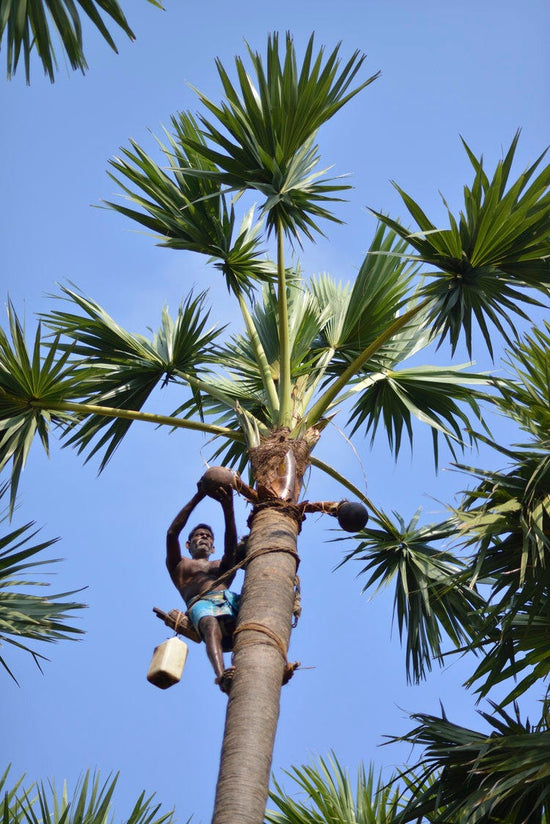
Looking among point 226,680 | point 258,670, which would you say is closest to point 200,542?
point 226,680

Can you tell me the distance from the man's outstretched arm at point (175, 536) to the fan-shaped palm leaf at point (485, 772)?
192 centimetres

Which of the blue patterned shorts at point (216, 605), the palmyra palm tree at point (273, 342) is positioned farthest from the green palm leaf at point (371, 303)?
the blue patterned shorts at point (216, 605)

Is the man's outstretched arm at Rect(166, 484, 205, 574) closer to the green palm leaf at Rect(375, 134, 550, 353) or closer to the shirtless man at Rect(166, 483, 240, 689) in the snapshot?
the shirtless man at Rect(166, 483, 240, 689)

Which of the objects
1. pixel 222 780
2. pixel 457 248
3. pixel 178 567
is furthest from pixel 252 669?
pixel 457 248

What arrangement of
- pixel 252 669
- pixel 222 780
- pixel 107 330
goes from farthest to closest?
pixel 107 330
pixel 252 669
pixel 222 780

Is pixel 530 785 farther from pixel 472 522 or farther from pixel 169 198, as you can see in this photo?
pixel 169 198

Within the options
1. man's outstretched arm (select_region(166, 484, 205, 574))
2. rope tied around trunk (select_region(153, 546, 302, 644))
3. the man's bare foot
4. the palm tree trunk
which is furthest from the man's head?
the man's bare foot

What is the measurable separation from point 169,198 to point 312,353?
1783 mm

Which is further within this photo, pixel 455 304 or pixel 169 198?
pixel 169 198

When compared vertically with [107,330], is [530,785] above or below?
below

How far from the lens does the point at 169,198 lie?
8.78 m

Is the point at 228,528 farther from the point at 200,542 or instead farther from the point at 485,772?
the point at 485,772

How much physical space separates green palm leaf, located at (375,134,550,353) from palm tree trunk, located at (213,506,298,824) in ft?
6.03

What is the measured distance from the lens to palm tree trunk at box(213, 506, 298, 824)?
5539mm
